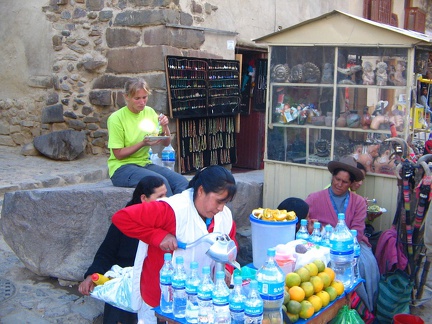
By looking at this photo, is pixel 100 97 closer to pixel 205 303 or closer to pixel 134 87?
pixel 134 87

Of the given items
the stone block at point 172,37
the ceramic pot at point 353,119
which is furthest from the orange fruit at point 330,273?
the stone block at point 172,37

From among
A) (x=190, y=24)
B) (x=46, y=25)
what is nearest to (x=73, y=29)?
(x=46, y=25)

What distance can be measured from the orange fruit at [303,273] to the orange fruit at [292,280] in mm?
32

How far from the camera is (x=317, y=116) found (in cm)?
540

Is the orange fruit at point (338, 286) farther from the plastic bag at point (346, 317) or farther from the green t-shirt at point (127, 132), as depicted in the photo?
the green t-shirt at point (127, 132)

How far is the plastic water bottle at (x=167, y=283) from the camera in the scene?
2.74 metres

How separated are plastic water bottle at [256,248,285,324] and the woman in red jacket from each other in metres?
0.42

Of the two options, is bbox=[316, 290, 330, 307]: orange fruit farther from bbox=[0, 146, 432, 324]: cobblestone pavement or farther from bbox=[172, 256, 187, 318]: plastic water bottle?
bbox=[0, 146, 432, 324]: cobblestone pavement

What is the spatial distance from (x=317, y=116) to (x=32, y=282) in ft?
9.88

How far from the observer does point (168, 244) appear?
2771 millimetres

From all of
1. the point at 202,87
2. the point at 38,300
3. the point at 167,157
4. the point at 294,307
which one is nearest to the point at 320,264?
the point at 294,307

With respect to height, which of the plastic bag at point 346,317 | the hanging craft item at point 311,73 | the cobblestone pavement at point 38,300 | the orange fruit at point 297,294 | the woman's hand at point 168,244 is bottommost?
the cobblestone pavement at point 38,300

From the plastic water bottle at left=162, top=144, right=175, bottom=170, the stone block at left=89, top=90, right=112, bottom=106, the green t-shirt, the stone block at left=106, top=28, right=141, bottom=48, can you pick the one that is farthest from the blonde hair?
the stone block at left=89, top=90, right=112, bottom=106

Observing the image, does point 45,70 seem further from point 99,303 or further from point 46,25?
point 99,303
